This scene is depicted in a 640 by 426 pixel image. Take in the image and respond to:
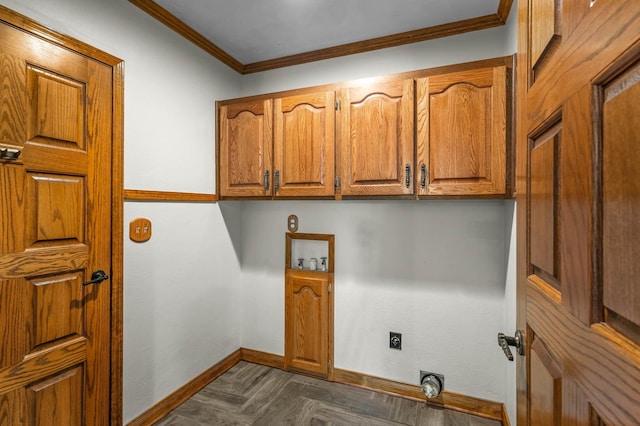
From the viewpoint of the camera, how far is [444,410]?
6.88 feet

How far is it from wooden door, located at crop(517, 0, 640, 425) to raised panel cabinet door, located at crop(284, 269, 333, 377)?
1.75 metres

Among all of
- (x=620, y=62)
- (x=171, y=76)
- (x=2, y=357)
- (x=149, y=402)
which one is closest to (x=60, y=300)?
(x=2, y=357)

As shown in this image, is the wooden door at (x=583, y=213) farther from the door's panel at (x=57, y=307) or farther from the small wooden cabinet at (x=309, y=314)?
the door's panel at (x=57, y=307)

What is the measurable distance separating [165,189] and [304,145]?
3.16 ft

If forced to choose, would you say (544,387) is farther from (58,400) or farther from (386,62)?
(386,62)

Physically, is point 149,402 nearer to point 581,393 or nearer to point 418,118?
point 581,393

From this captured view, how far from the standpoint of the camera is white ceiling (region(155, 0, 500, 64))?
1892mm

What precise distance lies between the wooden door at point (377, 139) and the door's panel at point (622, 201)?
1.44 m

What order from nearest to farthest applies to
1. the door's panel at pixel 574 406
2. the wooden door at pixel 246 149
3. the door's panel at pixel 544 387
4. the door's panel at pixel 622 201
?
1. the door's panel at pixel 622 201
2. the door's panel at pixel 574 406
3. the door's panel at pixel 544 387
4. the wooden door at pixel 246 149

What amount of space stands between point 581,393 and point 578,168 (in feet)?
1.19

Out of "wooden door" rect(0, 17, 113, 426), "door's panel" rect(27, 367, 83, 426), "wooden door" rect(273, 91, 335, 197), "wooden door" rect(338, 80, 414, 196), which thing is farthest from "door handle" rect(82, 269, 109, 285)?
"wooden door" rect(338, 80, 414, 196)

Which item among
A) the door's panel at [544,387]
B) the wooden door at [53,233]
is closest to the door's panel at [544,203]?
the door's panel at [544,387]

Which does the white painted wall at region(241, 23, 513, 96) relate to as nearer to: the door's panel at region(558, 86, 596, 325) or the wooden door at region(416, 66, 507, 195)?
the wooden door at region(416, 66, 507, 195)

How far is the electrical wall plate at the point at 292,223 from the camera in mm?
2590
